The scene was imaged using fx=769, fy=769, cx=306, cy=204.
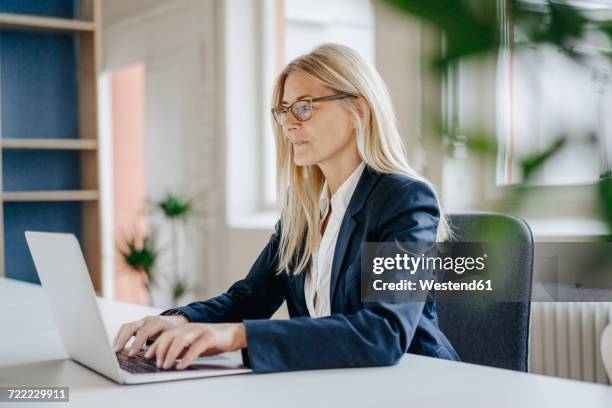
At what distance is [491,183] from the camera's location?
10.1 inches

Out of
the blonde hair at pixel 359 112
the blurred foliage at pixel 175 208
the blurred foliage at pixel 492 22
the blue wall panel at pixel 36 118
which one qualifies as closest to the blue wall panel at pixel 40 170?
the blue wall panel at pixel 36 118

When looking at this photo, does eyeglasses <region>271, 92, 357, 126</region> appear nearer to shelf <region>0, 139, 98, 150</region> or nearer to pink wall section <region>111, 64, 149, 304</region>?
shelf <region>0, 139, 98, 150</region>

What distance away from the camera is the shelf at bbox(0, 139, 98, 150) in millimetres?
3324

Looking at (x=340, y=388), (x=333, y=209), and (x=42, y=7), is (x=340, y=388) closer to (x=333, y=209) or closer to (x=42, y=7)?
(x=333, y=209)

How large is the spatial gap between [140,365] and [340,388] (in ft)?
1.05

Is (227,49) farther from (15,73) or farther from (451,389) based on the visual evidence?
(451,389)

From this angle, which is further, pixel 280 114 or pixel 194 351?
pixel 280 114

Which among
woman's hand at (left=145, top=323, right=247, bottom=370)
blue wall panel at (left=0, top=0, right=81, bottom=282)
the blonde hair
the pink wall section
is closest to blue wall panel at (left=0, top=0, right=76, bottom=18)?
blue wall panel at (left=0, top=0, right=81, bottom=282)

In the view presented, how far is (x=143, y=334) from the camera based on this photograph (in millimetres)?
1258

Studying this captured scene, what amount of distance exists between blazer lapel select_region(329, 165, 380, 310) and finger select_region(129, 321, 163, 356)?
0.38 meters

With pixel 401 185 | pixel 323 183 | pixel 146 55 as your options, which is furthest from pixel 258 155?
pixel 401 185

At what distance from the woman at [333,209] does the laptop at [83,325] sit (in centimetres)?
10

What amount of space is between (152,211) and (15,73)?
59.5 inches

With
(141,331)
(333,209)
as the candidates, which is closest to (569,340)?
(333,209)
